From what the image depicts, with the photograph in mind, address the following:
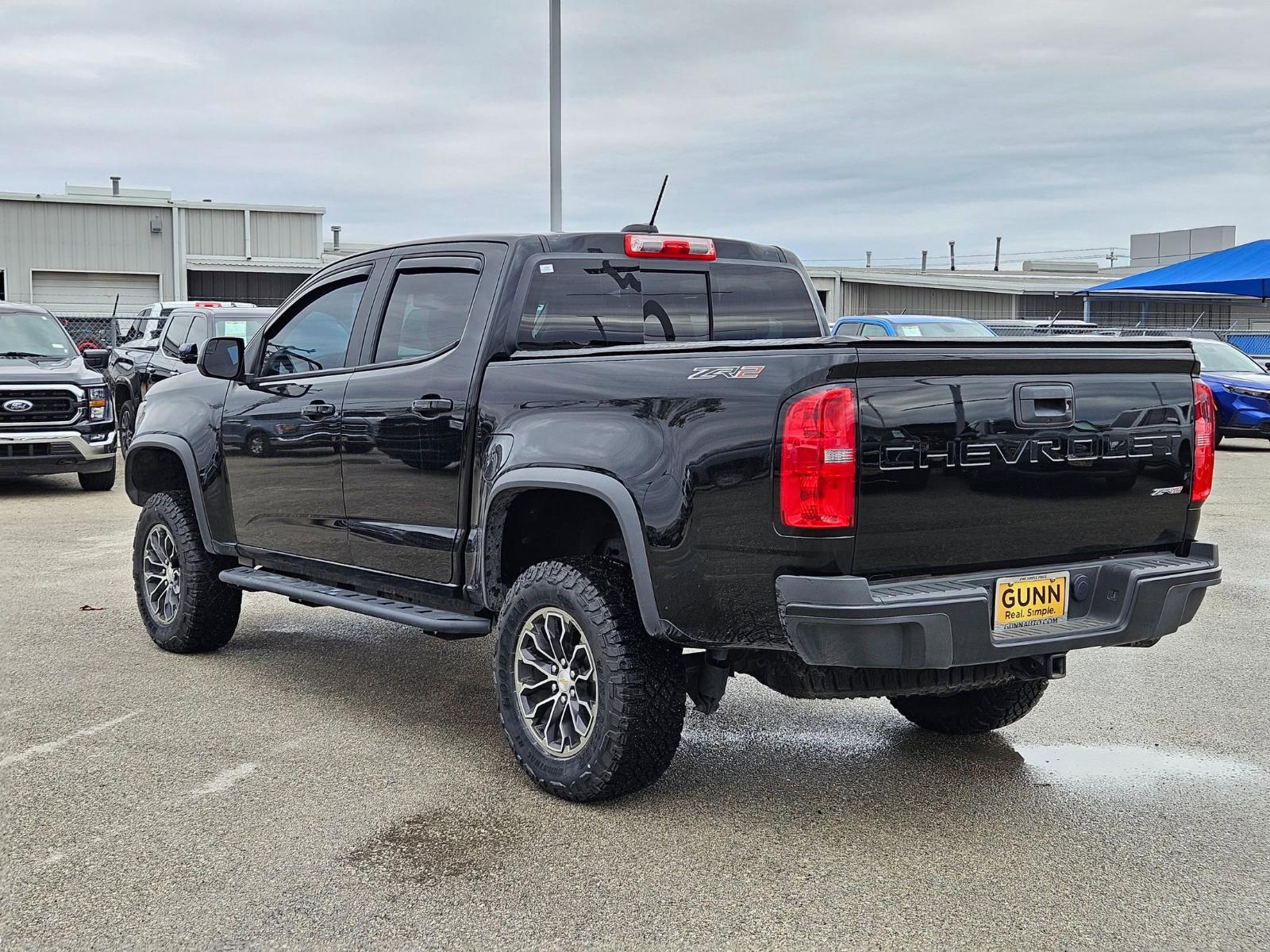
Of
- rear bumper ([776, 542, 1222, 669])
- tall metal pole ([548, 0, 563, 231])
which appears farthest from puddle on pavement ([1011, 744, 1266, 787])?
tall metal pole ([548, 0, 563, 231])

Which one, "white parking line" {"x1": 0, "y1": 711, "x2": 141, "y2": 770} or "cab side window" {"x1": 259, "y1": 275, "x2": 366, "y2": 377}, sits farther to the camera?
"cab side window" {"x1": 259, "y1": 275, "x2": 366, "y2": 377}

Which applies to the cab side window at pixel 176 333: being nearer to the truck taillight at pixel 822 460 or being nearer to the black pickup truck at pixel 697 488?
the black pickup truck at pixel 697 488

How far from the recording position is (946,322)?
17359 millimetres

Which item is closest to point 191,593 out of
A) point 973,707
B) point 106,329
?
point 973,707

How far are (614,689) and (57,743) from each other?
2.40 meters

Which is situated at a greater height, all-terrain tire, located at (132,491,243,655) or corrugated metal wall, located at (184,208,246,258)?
corrugated metal wall, located at (184,208,246,258)

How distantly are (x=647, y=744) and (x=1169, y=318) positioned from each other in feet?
113

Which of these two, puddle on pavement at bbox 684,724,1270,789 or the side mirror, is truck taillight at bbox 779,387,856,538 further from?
the side mirror

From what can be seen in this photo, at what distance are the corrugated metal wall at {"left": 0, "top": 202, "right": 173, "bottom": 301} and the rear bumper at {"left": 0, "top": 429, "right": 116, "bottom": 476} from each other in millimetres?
24658

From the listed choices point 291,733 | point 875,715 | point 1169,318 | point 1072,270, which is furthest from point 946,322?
point 1072,270

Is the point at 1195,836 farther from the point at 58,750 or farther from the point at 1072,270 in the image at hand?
the point at 1072,270

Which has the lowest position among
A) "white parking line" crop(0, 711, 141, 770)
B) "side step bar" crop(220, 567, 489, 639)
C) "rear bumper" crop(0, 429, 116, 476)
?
"white parking line" crop(0, 711, 141, 770)

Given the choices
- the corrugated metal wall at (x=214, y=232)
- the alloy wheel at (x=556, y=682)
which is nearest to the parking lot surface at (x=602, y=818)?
the alloy wheel at (x=556, y=682)

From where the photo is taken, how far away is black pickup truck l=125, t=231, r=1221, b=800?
3.97m
